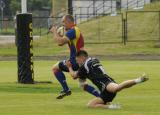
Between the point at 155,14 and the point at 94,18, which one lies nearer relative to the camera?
the point at 155,14

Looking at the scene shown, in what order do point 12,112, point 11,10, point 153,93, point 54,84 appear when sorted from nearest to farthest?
point 12,112 → point 153,93 → point 54,84 → point 11,10

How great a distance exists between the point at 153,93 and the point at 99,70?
4.15 meters

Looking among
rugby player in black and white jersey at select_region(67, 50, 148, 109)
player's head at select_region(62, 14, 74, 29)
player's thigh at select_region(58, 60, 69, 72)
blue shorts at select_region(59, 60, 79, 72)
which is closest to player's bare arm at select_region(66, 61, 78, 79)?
blue shorts at select_region(59, 60, 79, 72)

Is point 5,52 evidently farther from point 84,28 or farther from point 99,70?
point 99,70

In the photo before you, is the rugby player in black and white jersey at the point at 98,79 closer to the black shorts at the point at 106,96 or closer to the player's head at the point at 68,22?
the black shorts at the point at 106,96

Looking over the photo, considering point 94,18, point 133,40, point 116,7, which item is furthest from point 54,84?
point 116,7

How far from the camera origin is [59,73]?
61.7 ft

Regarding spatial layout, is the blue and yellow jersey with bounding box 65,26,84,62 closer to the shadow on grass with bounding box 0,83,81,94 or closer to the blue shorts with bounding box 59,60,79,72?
the blue shorts with bounding box 59,60,79,72

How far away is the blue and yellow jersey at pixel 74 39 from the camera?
17806 mm

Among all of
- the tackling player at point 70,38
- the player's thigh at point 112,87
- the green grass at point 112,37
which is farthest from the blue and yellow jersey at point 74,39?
the green grass at point 112,37

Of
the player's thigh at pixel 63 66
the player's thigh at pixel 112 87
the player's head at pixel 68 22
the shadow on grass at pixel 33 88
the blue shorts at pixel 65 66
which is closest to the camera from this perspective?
the player's thigh at pixel 112 87

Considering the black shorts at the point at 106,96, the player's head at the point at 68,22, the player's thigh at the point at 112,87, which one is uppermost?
the player's head at the point at 68,22

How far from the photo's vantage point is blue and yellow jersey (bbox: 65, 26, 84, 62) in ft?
58.4

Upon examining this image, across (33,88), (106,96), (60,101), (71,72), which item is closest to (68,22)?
(71,72)
